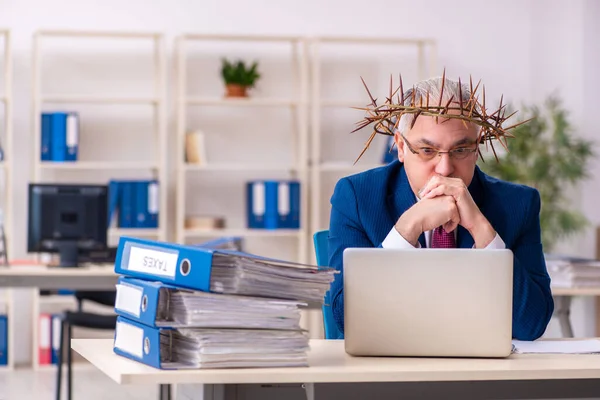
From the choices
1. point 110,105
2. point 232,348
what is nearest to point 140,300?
point 232,348

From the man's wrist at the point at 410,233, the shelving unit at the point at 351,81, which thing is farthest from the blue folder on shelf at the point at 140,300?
the shelving unit at the point at 351,81

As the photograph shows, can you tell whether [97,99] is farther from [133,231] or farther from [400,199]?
[400,199]

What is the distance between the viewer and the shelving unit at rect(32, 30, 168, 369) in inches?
240

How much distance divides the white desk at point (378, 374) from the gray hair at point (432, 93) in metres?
0.48

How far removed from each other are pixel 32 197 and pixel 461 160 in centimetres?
367

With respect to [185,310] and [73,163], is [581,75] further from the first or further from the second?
[185,310]

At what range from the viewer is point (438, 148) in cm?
189

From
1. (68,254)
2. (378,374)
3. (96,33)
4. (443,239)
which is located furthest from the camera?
(96,33)

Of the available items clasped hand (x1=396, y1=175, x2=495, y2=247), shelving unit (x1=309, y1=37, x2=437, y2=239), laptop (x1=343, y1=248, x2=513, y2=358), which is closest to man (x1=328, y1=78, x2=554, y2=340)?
clasped hand (x1=396, y1=175, x2=495, y2=247)

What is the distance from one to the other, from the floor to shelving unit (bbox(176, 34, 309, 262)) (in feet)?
3.74

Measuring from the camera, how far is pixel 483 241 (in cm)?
186

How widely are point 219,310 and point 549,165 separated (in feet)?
17.3

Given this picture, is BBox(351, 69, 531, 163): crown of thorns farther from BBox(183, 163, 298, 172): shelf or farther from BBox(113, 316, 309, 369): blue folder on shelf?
BBox(183, 163, 298, 172): shelf

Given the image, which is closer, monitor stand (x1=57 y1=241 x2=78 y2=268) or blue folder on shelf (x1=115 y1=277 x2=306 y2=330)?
blue folder on shelf (x1=115 y1=277 x2=306 y2=330)
